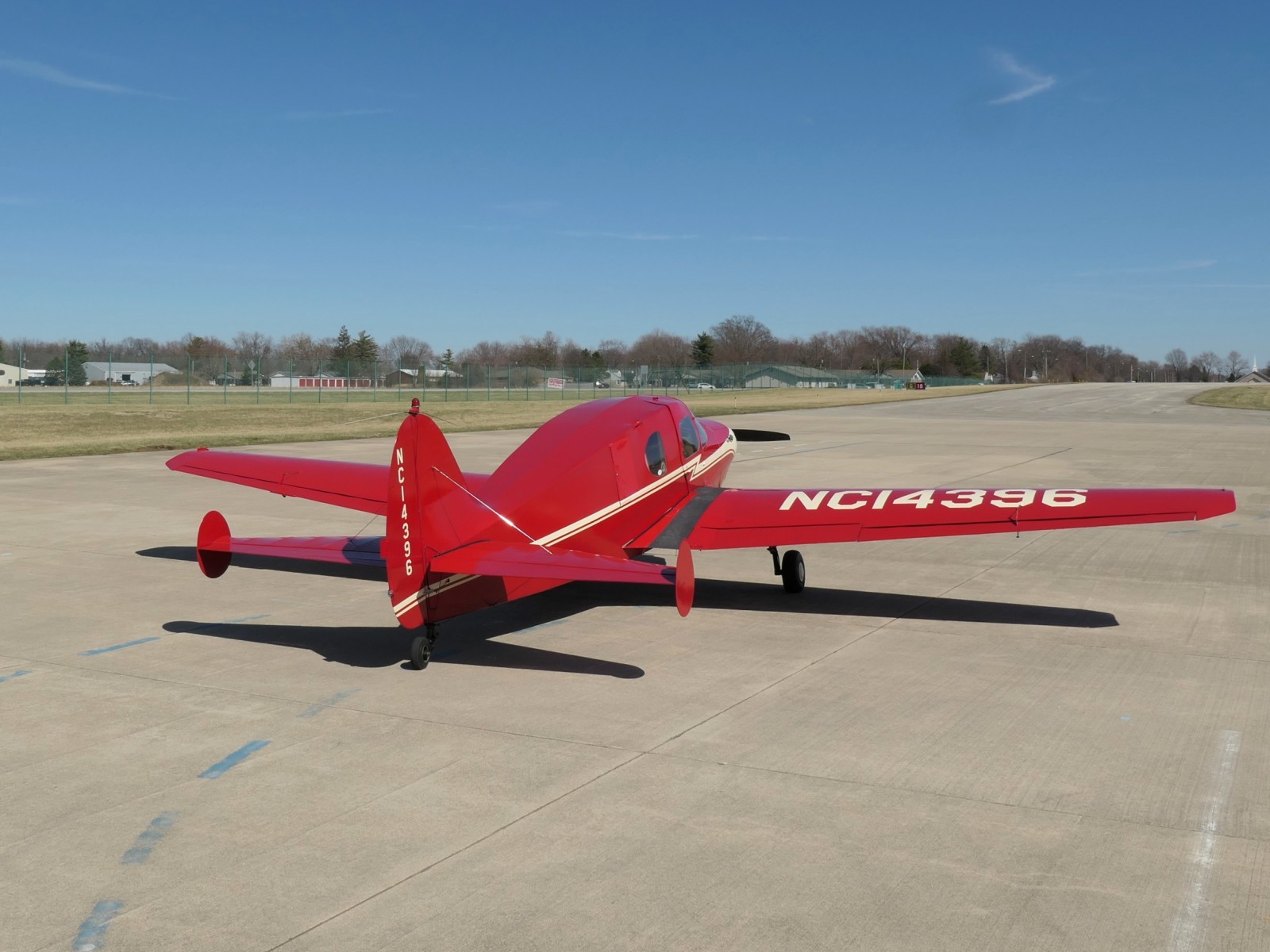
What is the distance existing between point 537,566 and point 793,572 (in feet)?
14.3

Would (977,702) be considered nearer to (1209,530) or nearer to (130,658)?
(130,658)

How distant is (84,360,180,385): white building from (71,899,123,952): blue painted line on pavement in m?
54.6

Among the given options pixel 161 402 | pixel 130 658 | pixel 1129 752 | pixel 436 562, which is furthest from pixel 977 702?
pixel 161 402

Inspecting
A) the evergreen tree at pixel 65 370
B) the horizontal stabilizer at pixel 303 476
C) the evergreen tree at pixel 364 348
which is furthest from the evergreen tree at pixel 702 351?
the horizontal stabilizer at pixel 303 476

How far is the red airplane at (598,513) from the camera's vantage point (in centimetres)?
775

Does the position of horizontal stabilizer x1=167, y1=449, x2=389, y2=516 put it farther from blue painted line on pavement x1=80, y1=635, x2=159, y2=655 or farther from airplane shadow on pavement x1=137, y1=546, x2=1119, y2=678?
blue painted line on pavement x1=80, y1=635, x2=159, y2=655

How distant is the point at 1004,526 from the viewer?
32.6 feet

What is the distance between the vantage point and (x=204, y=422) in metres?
39.2

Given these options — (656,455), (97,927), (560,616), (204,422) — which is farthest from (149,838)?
(204,422)

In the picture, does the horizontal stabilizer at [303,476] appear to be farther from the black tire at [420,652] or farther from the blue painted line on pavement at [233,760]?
the blue painted line on pavement at [233,760]

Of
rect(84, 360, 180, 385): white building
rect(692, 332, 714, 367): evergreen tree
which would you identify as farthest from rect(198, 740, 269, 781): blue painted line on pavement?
rect(692, 332, 714, 367): evergreen tree

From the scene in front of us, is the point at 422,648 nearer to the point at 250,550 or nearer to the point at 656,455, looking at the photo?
the point at 250,550

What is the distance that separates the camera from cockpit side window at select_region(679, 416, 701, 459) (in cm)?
1155

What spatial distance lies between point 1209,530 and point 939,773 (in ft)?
37.9
